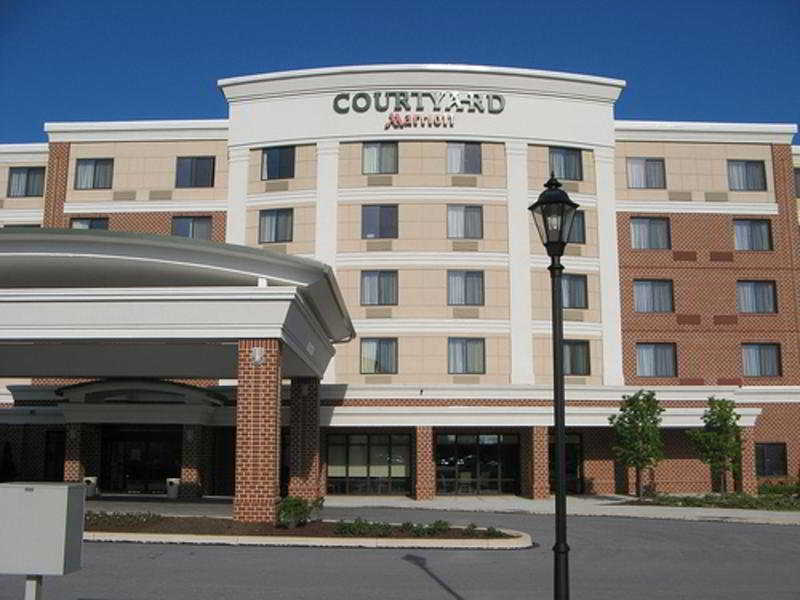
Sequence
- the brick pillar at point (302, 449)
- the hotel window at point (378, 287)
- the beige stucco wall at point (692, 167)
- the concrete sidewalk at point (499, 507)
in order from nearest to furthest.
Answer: the concrete sidewalk at point (499, 507)
the brick pillar at point (302, 449)
the hotel window at point (378, 287)
the beige stucco wall at point (692, 167)

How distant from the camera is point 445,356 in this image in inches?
1407

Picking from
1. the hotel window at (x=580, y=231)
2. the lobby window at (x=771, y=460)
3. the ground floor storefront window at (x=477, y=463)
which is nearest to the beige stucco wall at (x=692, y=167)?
the hotel window at (x=580, y=231)

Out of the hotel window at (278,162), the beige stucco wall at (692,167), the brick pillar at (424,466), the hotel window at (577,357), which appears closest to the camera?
the brick pillar at (424,466)

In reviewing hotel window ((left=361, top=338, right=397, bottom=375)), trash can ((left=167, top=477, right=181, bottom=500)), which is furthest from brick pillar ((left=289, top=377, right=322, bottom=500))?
hotel window ((left=361, top=338, right=397, bottom=375))

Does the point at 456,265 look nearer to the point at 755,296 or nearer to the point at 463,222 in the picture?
the point at 463,222

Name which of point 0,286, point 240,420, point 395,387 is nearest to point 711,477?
point 395,387

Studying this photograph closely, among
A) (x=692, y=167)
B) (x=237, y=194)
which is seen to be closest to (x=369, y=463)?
(x=237, y=194)

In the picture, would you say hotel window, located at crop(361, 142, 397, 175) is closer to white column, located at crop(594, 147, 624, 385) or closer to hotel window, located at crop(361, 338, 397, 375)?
hotel window, located at crop(361, 338, 397, 375)

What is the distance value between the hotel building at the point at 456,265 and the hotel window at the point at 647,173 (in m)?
0.10

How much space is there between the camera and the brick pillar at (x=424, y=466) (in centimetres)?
3359

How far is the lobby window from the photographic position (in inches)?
1438

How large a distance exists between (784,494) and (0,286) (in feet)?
91.3

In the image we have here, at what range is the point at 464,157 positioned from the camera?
3719cm

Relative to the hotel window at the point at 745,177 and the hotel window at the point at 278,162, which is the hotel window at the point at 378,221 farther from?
the hotel window at the point at 745,177
